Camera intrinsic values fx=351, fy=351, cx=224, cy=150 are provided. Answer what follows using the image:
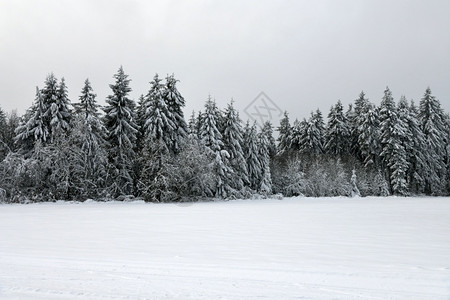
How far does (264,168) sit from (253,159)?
1.93m

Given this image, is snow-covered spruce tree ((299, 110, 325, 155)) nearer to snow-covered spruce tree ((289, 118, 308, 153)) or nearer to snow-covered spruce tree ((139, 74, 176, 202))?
snow-covered spruce tree ((289, 118, 308, 153))

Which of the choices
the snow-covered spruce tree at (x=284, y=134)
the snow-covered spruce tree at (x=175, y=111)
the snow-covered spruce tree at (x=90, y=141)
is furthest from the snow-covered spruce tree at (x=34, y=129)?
the snow-covered spruce tree at (x=284, y=134)

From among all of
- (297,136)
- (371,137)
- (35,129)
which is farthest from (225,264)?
(297,136)

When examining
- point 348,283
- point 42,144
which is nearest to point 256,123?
point 42,144

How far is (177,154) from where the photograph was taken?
121ft

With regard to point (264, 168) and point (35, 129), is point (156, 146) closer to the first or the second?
point (35, 129)

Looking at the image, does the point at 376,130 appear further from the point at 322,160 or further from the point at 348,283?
the point at 348,283

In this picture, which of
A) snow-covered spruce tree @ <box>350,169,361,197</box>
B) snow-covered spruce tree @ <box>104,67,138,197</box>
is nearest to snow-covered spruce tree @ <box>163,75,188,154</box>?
snow-covered spruce tree @ <box>104,67,138,197</box>

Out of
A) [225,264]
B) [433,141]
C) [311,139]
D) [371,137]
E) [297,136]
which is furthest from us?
[297,136]

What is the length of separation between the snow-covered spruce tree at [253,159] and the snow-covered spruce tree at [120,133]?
1413cm

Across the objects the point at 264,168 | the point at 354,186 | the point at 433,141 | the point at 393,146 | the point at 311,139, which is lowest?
the point at 354,186

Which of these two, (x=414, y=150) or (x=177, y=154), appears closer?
(x=177, y=154)

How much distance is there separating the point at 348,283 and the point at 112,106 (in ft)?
116

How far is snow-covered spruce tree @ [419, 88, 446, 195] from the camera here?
163ft
